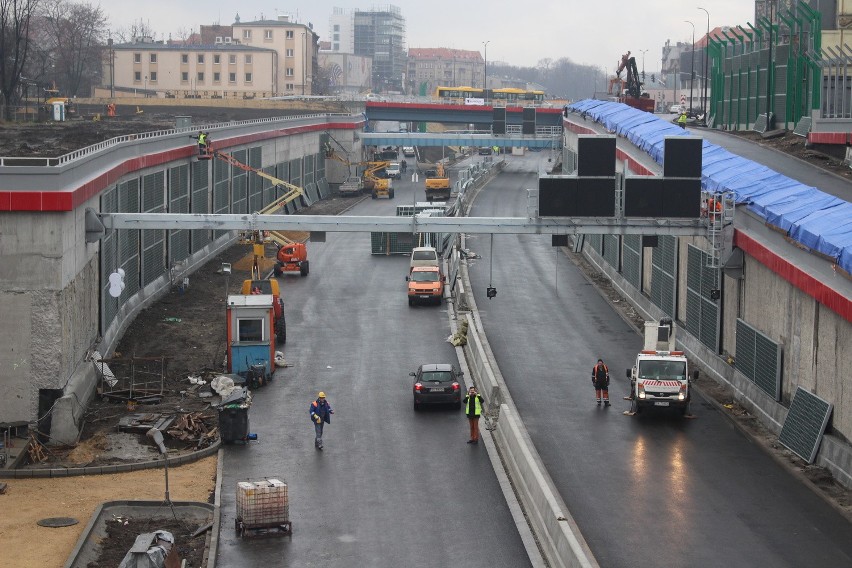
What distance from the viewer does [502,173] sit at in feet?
414

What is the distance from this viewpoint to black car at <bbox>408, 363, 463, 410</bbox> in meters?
36.7

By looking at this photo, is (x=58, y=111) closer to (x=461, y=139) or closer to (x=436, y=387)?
(x=461, y=139)

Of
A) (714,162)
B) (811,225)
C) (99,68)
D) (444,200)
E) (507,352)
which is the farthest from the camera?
(99,68)

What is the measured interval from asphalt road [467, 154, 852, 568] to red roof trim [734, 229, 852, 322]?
4.20 m

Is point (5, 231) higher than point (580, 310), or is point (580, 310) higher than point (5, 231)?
point (5, 231)

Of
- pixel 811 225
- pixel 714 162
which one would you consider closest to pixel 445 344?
pixel 714 162

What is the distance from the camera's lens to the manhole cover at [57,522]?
26422 millimetres

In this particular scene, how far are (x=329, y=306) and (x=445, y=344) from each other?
979 cm

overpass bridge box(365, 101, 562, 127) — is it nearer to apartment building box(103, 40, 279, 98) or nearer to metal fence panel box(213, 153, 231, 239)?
apartment building box(103, 40, 279, 98)

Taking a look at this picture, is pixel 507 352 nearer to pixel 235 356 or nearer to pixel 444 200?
pixel 235 356

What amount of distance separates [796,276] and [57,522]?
63.2 feet

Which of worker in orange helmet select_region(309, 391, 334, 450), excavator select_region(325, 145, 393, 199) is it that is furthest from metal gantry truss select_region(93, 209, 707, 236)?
excavator select_region(325, 145, 393, 199)

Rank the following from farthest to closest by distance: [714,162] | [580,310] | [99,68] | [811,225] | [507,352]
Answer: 1. [99,68]
2. [580,310]
3. [714,162]
4. [507,352]
5. [811,225]

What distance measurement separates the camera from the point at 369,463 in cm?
3153
